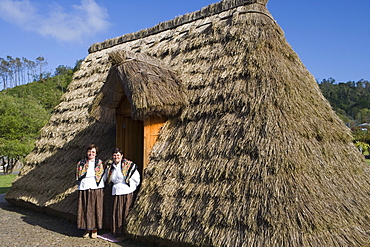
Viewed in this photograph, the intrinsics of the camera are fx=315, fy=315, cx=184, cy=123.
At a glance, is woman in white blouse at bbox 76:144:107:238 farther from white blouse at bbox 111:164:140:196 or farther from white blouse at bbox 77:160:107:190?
white blouse at bbox 111:164:140:196

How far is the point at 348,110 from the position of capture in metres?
61.0

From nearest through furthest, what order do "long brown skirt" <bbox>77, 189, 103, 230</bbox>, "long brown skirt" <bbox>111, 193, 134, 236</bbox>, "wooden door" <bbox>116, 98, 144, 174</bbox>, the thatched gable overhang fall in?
1. the thatched gable overhang
2. "long brown skirt" <bbox>111, 193, 134, 236</bbox>
3. "long brown skirt" <bbox>77, 189, 103, 230</bbox>
4. "wooden door" <bbox>116, 98, 144, 174</bbox>

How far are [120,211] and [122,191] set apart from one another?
0.31 m

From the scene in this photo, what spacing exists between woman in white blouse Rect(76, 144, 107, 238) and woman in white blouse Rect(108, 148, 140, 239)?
369 mm

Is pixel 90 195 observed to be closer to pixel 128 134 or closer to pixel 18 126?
pixel 128 134

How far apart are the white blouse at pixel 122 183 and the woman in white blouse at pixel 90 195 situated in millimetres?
391

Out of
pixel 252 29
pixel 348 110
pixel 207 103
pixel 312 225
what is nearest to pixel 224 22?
pixel 252 29

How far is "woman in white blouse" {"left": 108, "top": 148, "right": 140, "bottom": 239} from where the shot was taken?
15.7 ft

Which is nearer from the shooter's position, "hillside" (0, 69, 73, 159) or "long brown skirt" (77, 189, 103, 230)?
"long brown skirt" (77, 189, 103, 230)

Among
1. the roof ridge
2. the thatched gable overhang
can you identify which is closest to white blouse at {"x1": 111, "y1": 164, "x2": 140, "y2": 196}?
the thatched gable overhang

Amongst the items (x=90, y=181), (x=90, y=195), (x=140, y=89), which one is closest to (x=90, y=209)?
(x=90, y=195)

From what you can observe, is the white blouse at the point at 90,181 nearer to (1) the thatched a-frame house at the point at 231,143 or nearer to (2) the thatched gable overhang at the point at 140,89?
(1) the thatched a-frame house at the point at 231,143

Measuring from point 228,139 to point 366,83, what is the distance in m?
84.0

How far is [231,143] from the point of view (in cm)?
412
